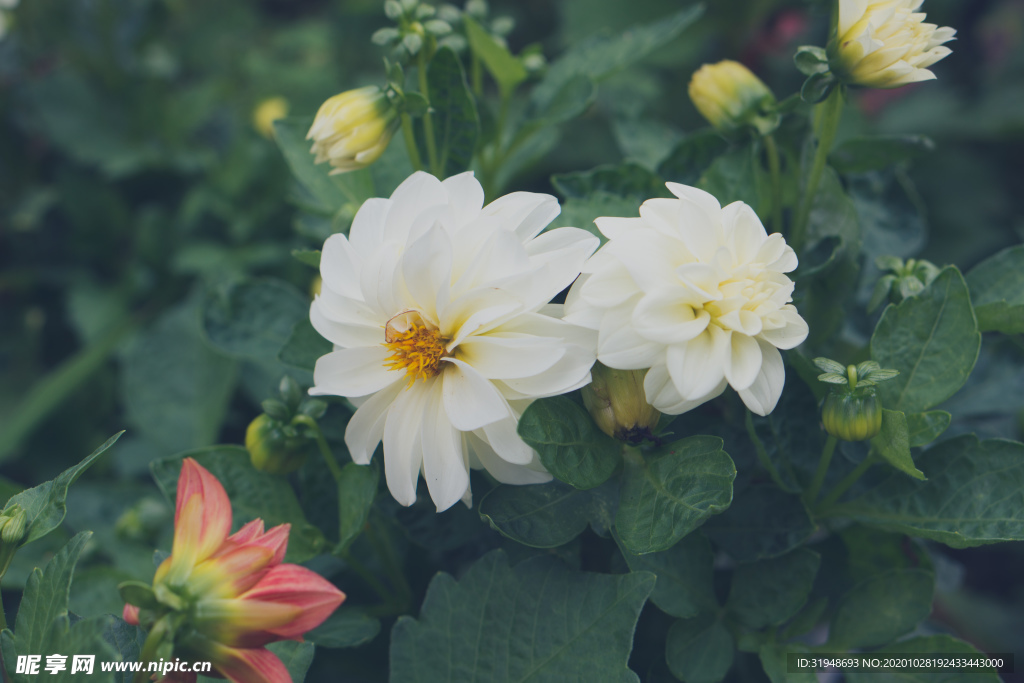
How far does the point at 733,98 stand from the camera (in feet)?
1.89

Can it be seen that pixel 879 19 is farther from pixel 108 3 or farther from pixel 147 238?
pixel 108 3

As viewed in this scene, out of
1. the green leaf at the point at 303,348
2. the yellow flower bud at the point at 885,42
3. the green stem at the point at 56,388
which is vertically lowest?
the green stem at the point at 56,388

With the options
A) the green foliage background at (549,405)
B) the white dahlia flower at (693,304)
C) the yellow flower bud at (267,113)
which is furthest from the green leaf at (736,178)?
the yellow flower bud at (267,113)

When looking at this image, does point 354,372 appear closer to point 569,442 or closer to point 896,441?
point 569,442

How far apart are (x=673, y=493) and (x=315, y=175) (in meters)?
0.43

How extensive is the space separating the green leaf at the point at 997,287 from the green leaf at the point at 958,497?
85 millimetres

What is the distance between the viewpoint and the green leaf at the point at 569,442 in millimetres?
416

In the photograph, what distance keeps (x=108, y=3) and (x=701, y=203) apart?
115cm

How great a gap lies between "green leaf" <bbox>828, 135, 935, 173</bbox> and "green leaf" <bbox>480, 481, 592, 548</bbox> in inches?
14.4

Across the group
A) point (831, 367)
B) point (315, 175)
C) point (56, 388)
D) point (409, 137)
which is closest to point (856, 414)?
point (831, 367)

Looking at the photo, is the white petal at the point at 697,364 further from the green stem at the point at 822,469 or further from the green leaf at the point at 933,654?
the green leaf at the point at 933,654

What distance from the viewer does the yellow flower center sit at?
45 centimetres

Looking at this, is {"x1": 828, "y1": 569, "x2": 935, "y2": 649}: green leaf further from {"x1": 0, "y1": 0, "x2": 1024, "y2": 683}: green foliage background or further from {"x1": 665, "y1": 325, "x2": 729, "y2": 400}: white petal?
{"x1": 665, "y1": 325, "x2": 729, "y2": 400}: white petal

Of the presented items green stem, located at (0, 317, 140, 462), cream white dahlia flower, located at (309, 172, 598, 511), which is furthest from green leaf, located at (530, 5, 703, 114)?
green stem, located at (0, 317, 140, 462)
